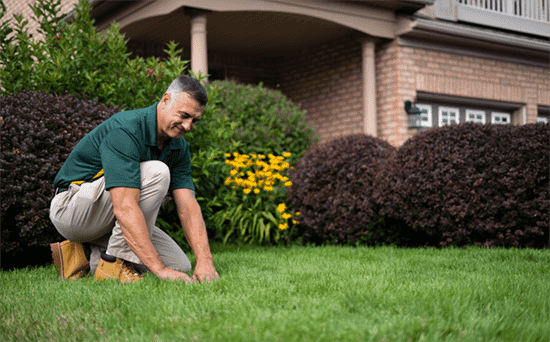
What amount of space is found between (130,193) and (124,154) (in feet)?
0.83

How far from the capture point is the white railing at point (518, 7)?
1066 cm

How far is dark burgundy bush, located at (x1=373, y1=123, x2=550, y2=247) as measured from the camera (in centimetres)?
523

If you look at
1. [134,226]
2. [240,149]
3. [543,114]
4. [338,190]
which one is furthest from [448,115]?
[134,226]

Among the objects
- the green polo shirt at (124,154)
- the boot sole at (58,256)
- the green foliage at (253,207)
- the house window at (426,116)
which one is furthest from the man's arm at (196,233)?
the house window at (426,116)

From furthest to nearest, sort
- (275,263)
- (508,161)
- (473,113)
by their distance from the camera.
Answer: (473,113)
(508,161)
(275,263)

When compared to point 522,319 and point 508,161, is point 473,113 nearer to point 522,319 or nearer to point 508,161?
point 508,161

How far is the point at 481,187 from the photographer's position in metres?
5.31

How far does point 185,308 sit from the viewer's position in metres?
2.42

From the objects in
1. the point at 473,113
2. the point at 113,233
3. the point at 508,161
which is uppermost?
the point at 473,113

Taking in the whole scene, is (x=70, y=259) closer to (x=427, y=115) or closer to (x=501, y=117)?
(x=427, y=115)

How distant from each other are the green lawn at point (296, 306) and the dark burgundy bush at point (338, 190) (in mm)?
2119

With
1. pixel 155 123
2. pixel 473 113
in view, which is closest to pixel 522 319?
pixel 155 123

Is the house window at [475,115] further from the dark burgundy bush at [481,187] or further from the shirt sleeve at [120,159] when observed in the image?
the shirt sleeve at [120,159]

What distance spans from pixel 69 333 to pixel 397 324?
145 centimetres
